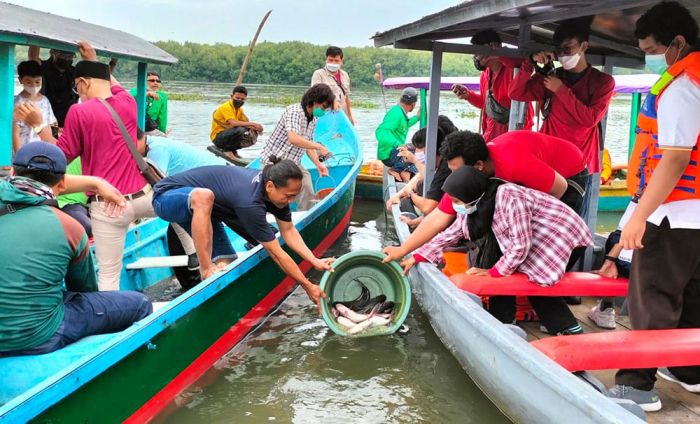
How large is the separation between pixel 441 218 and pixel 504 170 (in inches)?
22.1

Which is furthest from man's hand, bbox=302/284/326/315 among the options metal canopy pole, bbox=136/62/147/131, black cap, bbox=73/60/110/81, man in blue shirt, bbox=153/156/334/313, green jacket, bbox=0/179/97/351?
metal canopy pole, bbox=136/62/147/131

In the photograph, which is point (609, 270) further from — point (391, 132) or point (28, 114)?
point (391, 132)

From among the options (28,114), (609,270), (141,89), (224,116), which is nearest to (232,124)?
(224,116)

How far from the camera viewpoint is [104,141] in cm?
444

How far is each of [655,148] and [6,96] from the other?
3.65 meters

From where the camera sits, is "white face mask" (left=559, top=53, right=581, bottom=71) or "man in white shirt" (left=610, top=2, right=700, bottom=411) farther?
"white face mask" (left=559, top=53, right=581, bottom=71)

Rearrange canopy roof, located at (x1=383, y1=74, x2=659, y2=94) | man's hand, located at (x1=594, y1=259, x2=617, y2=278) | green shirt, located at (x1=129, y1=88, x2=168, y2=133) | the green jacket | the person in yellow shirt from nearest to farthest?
the green jacket → man's hand, located at (x1=594, y1=259, x2=617, y2=278) → canopy roof, located at (x1=383, y1=74, x2=659, y2=94) → the person in yellow shirt → green shirt, located at (x1=129, y1=88, x2=168, y2=133)

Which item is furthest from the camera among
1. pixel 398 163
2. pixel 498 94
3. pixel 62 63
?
pixel 398 163

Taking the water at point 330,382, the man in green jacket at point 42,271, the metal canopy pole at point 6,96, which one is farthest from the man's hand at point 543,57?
the metal canopy pole at point 6,96

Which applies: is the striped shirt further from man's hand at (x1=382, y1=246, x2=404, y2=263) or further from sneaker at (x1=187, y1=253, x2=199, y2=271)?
man's hand at (x1=382, y1=246, x2=404, y2=263)

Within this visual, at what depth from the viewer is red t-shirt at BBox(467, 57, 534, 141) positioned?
550 cm

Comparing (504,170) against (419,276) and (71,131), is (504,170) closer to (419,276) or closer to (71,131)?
(419,276)

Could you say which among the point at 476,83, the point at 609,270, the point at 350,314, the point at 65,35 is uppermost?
the point at 476,83

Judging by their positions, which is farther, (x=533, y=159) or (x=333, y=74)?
(x=333, y=74)
